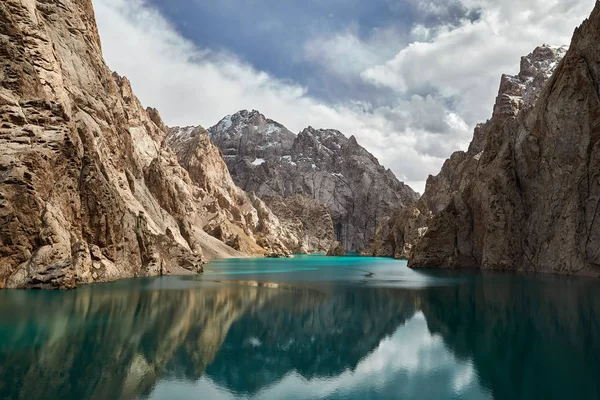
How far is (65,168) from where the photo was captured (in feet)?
124

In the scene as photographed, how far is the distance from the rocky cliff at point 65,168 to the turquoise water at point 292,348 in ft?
18.7

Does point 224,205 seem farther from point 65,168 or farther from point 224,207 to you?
point 65,168

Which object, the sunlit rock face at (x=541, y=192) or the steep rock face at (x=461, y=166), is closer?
the sunlit rock face at (x=541, y=192)

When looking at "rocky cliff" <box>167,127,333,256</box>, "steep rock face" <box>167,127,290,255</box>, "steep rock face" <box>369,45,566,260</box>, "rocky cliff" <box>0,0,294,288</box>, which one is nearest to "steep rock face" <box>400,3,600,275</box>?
"steep rock face" <box>369,45,566,260</box>

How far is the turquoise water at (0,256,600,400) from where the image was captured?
1220 centimetres

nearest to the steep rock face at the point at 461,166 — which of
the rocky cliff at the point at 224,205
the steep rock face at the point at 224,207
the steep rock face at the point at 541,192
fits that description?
the rocky cliff at the point at 224,205

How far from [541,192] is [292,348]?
6068 centimetres

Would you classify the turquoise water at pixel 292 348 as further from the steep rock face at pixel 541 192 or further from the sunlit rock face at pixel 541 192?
the sunlit rock face at pixel 541 192

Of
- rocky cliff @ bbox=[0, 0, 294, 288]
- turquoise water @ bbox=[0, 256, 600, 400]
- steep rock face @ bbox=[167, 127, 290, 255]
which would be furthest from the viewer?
steep rock face @ bbox=[167, 127, 290, 255]

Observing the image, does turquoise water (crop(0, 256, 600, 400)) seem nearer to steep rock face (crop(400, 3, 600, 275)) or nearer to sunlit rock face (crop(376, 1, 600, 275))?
steep rock face (crop(400, 3, 600, 275))

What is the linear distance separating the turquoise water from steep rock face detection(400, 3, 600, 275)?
30534 mm

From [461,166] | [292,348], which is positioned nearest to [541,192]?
[292,348]

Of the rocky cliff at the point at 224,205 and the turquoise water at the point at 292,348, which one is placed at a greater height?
the rocky cliff at the point at 224,205

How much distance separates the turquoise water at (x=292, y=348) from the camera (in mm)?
12195
